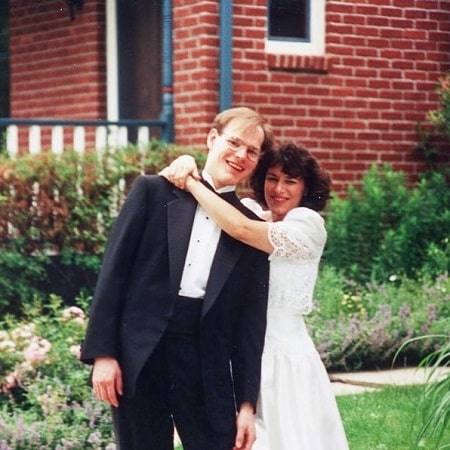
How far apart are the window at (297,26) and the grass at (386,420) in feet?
13.8

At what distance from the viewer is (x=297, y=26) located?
10703 millimetres

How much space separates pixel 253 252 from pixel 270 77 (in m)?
6.31

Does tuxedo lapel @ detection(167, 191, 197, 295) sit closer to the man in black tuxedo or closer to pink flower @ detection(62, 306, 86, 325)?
the man in black tuxedo

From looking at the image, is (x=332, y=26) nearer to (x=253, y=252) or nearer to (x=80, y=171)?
(x=80, y=171)

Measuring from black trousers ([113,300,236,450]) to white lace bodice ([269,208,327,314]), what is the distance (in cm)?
61

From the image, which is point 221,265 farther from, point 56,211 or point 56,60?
point 56,60

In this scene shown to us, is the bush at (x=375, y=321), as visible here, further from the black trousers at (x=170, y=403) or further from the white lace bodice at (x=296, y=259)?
the black trousers at (x=170, y=403)

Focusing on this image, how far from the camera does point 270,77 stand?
10328 millimetres

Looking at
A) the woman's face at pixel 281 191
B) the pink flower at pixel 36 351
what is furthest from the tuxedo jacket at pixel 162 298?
the pink flower at pixel 36 351

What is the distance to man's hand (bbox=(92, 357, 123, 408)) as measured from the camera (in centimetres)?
389

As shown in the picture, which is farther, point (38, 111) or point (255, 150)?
point (38, 111)

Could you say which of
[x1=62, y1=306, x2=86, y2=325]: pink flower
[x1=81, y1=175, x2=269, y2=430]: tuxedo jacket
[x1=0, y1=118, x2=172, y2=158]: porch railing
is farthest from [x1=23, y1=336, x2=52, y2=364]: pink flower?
[x1=81, y1=175, x2=269, y2=430]: tuxedo jacket

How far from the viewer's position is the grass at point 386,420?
6027 millimetres

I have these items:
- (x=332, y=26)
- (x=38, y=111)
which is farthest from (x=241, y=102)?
(x=38, y=111)
